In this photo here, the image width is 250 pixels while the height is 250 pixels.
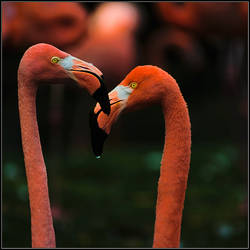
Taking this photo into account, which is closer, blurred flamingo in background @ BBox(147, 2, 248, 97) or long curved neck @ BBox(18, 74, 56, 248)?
long curved neck @ BBox(18, 74, 56, 248)

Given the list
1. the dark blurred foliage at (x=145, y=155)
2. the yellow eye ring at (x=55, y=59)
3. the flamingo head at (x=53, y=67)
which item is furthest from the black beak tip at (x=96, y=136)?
the dark blurred foliage at (x=145, y=155)

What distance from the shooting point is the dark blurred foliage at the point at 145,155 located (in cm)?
497

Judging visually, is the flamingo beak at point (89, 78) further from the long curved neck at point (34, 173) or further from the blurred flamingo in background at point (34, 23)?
the blurred flamingo in background at point (34, 23)

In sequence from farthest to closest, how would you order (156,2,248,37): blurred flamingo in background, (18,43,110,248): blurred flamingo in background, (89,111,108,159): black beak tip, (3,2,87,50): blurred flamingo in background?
(3,2,87,50): blurred flamingo in background
(156,2,248,37): blurred flamingo in background
(18,43,110,248): blurred flamingo in background
(89,111,108,159): black beak tip

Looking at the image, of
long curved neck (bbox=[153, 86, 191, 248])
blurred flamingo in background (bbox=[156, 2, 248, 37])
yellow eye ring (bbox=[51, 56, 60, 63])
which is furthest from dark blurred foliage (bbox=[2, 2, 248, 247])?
yellow eye ring (bbox=[51, 56, 60, 63])

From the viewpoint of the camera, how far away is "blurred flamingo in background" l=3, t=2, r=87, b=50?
514 centimetres

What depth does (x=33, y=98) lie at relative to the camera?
2.39 metres

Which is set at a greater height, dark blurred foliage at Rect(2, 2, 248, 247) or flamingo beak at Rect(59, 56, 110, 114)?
flamingo beak at Rect(59, 56, 110, 114)

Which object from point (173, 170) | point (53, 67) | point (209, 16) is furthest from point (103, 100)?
point (209, 16)

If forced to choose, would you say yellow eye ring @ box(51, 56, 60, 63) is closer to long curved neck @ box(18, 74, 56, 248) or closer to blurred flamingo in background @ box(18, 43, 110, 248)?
blurred flamingo in background @ box(18, 43, 110, 248)

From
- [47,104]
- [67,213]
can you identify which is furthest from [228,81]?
[47,104]

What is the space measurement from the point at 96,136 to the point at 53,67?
1.04 ft

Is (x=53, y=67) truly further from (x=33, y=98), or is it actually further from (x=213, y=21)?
(x=213, y=21)

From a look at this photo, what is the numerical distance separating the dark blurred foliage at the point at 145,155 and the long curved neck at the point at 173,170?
2114 millimetres
